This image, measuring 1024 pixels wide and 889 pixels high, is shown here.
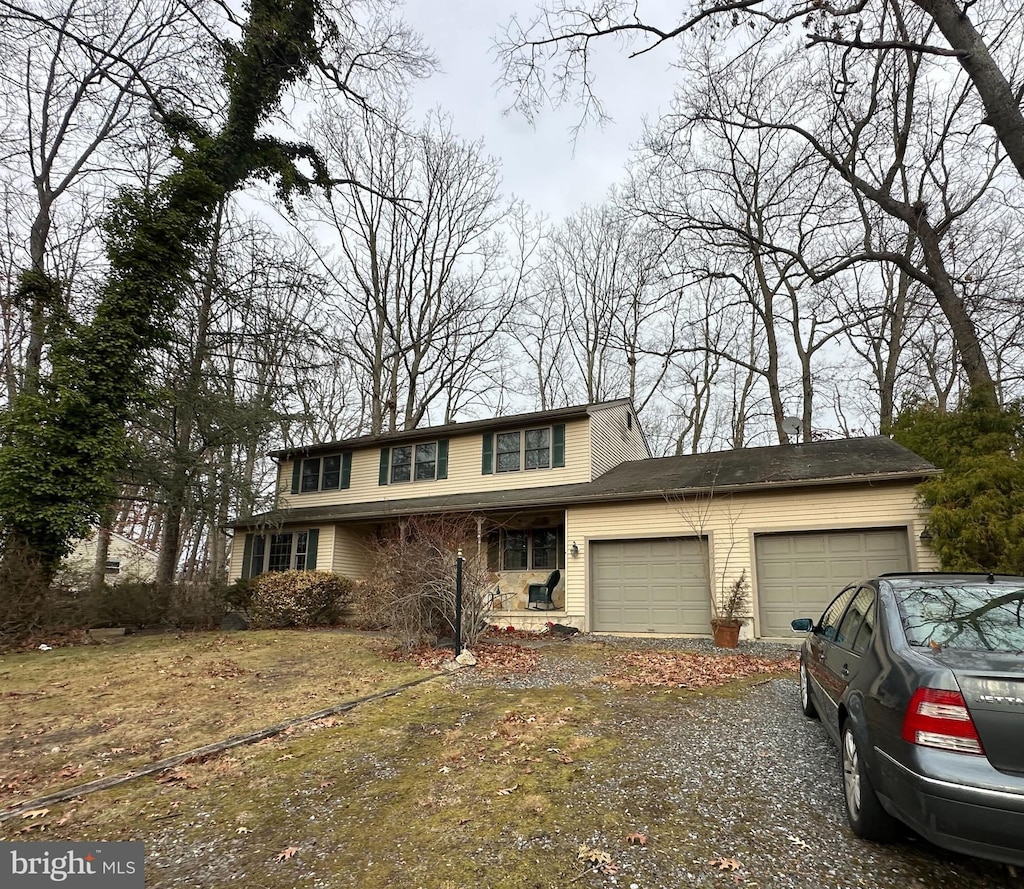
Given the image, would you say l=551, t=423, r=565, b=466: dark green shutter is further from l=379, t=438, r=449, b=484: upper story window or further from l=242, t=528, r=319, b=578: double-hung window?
l=242, t=528, r=319, b=578: double-hung window

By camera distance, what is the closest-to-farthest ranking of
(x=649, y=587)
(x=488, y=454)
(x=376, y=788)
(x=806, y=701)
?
(x=376, y=788) → (x=806, y=701) → (x=649, y=587) → (x=488, y=454)

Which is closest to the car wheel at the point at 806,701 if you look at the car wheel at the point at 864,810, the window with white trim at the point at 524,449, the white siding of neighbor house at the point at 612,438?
the car wheel at the point at 864,810

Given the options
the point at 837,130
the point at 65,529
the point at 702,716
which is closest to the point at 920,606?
the point at 702,716

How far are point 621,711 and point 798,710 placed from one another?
70.6 inches

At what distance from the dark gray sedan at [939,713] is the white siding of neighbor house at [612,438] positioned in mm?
10436

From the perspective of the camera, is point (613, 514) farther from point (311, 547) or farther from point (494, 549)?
point (311, 547)

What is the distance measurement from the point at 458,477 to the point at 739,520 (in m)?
7.46

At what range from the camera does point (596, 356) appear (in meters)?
24.8

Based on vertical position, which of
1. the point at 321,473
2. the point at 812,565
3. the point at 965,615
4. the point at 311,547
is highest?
the point at 321,473

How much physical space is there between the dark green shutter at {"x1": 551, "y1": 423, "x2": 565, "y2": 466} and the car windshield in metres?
10.6

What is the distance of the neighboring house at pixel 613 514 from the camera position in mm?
9992

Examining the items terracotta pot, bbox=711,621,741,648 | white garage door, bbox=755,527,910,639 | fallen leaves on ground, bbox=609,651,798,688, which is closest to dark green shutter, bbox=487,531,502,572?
fallen leaves on ground, bbox=609,651,798,688

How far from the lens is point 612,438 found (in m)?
15.2

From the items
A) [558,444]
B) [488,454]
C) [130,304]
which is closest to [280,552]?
[488,454]
